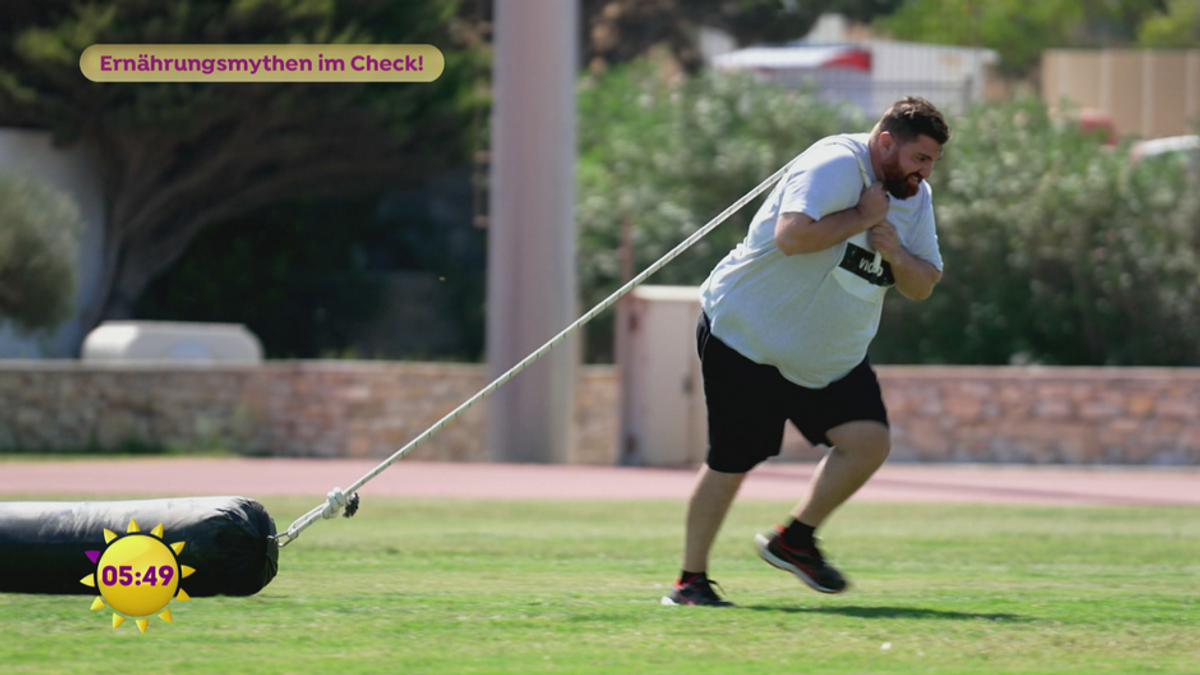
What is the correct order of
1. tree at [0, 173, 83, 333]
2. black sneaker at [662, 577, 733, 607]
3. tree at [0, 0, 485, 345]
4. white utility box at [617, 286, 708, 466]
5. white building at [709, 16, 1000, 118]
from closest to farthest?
black sneaker at [662, 577, 733, 607] < white utility box at [617, 286, 708, 466] < tree at [0, 173, 83, 333] < tree at [0, 0, 485, 345] < white building at [709, 16, 1000, 118]

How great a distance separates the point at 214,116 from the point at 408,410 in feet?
24.2

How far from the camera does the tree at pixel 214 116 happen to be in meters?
22.6

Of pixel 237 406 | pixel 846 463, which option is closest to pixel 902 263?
pixel 846 463

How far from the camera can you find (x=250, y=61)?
22672 millimetres

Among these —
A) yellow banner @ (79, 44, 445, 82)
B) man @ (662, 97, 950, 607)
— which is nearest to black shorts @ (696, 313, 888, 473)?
man @ (662, 97, 950, 607)

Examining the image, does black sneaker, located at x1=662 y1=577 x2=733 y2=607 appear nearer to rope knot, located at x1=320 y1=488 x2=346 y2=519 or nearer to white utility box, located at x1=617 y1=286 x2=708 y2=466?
rope knot, located at x1=320 y1=488 x2=346 y2=519

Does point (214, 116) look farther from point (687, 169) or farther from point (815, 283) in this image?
point (815, 283)

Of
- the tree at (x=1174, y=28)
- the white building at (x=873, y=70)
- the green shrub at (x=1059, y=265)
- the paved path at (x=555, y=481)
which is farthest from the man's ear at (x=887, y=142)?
the tree at (x=1174, y=28)

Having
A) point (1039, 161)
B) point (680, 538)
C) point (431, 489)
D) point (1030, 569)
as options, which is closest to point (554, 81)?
point (431, 489)

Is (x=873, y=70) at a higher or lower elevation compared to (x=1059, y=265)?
higher

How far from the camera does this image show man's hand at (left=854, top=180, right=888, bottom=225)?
18.2 feet

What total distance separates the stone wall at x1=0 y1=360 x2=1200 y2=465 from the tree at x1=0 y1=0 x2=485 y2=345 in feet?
17.8

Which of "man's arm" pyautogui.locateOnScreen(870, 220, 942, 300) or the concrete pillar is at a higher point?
the concrete pillar

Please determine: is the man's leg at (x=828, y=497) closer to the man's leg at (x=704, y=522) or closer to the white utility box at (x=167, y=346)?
the man's leg at (x=704, y=522)
